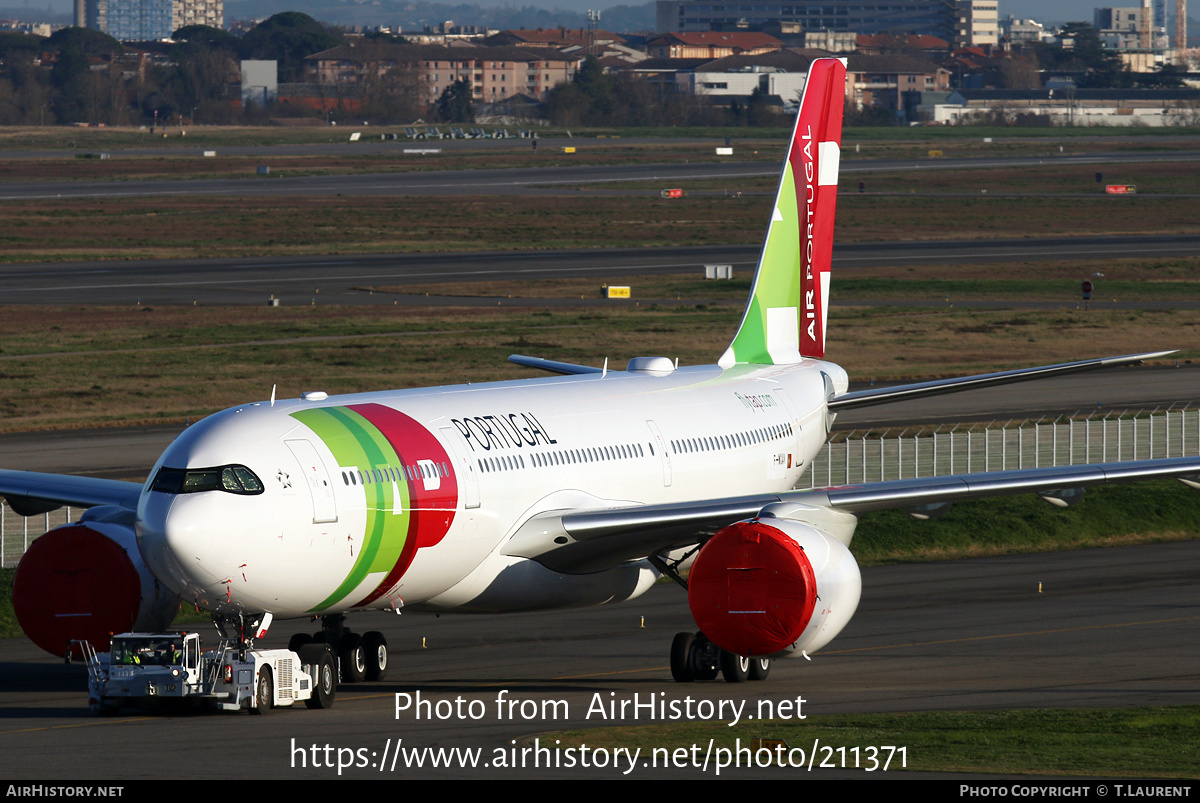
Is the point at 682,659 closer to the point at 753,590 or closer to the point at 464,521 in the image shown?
the point at 753,590

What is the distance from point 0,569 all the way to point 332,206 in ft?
441

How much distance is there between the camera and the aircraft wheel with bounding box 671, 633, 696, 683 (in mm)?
32969

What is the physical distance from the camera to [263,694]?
28156mm

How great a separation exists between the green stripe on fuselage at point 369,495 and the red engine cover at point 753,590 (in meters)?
5.04

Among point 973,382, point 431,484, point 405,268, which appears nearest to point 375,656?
point 431,484

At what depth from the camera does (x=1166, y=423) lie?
190 feet

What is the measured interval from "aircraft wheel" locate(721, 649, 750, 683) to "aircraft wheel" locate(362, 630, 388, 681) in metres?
6.17

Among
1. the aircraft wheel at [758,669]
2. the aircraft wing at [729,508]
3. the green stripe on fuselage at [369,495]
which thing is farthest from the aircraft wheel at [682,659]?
the green stripe on fuselage at [369,495]

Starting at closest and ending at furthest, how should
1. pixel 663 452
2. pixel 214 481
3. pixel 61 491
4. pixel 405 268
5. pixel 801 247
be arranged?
1. pixel 214 481
2. pixel 61 491
3. pixel 663 452
4. pixel 801 247
5. pixel 405 268

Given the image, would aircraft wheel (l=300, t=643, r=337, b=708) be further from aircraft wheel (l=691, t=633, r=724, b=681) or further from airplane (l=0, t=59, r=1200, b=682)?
aircraft wheel (l=691, t=633, r=724, b=681)

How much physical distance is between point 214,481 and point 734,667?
10.7 metres

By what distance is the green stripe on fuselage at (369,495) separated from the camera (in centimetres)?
2892

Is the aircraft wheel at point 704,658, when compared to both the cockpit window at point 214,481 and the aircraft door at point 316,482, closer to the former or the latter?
the aircraft door at point 316,482

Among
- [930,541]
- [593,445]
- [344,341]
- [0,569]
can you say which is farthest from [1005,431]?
[344,341]
